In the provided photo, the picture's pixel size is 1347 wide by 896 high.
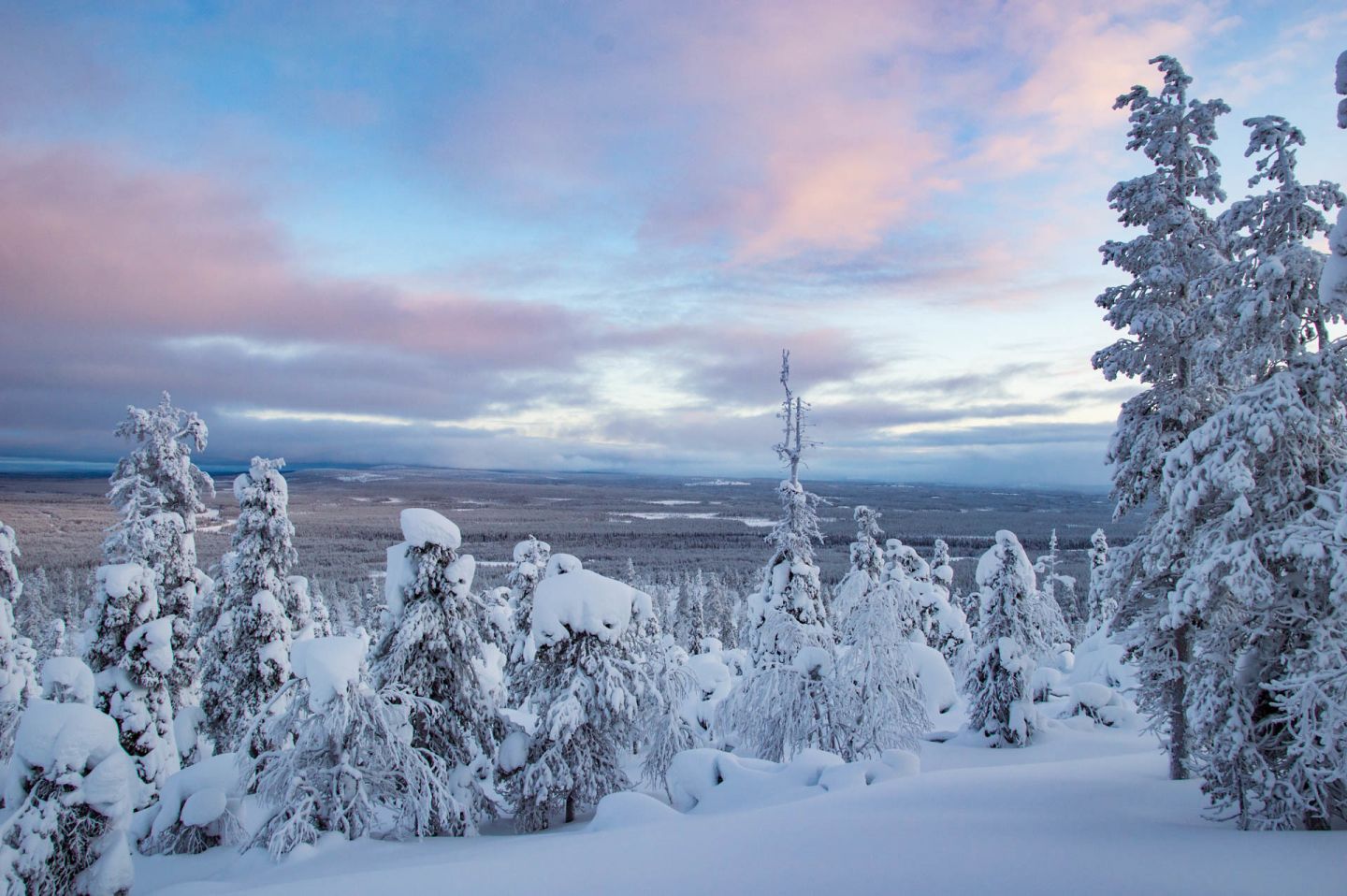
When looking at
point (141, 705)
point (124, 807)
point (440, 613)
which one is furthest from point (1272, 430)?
point (141, 705)

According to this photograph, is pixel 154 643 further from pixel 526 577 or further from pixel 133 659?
pixel 526 577

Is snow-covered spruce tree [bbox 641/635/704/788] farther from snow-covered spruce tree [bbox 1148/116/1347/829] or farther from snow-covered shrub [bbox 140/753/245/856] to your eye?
snow-covered spruce tree [bbox 1148/116/1347/829]

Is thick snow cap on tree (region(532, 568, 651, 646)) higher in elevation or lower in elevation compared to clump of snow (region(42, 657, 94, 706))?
higher

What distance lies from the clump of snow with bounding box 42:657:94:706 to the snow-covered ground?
5.47m

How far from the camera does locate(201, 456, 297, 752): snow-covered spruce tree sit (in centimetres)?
2131

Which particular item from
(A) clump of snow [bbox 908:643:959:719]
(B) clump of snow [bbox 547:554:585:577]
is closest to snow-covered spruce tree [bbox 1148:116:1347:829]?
(B) clump of snow [bbox 547:554:585:577]

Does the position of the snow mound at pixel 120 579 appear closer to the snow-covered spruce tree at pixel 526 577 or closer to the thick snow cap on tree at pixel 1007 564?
the snow-covered spruce tree at pixel 526 577

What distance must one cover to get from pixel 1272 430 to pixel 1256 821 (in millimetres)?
5218

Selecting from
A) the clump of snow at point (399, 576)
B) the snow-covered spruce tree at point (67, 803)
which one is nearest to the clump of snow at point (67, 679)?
the snow-covered spruce tree at point (67, 803)

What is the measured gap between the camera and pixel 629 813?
39.8 feet

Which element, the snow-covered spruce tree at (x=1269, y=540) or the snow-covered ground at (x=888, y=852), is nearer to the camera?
the snow-covered ground at (x=888, y=852)

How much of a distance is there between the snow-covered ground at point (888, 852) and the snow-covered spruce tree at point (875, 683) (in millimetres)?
5194

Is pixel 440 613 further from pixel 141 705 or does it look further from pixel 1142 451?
pixel 1142 451

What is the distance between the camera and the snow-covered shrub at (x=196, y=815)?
604 inches
